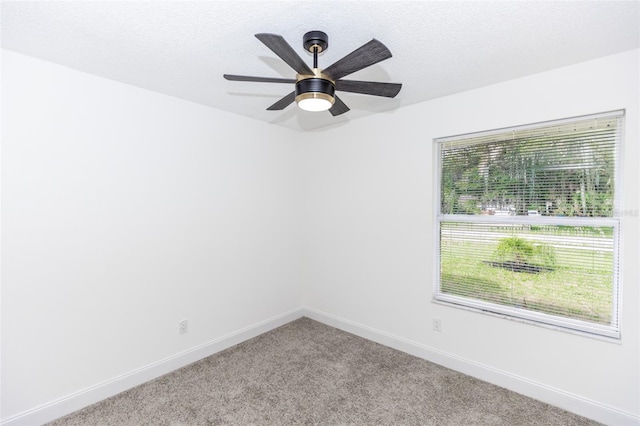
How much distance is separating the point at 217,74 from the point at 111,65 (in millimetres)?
711

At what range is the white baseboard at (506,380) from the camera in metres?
2.07

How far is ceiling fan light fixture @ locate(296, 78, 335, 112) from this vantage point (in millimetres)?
1662

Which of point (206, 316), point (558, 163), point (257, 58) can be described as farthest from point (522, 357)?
point (257, 58)

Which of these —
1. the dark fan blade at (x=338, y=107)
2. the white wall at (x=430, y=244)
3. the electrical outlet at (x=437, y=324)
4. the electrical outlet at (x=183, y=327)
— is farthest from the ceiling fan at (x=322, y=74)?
the electrical outlet at (x=183, y=327)

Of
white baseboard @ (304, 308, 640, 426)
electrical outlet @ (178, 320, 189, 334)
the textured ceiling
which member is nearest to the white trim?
the textured ceiling

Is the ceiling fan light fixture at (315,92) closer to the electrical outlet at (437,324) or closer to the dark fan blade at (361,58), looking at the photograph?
the dark fan blade at (361,58)

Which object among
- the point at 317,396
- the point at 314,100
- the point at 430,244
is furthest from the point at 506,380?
the point at 314,100

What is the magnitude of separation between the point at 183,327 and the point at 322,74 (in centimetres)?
252

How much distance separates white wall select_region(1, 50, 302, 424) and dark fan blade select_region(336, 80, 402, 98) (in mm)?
1744

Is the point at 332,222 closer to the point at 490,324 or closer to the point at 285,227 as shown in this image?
the point at 285,227

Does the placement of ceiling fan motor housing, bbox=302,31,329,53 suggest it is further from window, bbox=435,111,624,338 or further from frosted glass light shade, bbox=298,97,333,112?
window, bbox=435,111,624,338

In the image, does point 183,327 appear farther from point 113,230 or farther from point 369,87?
point 369,87

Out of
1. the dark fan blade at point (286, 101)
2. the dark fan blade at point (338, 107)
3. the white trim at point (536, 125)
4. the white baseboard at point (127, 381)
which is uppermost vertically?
the dark fan blade at point (286, 101)

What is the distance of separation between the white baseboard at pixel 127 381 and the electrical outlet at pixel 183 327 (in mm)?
189
